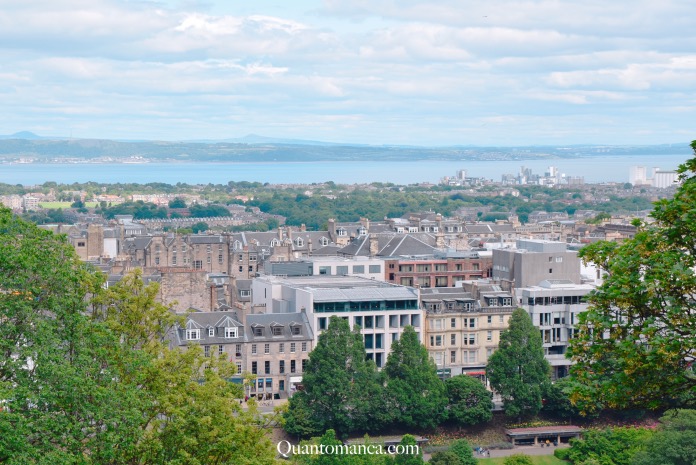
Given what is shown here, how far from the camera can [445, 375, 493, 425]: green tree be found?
6394 centimetres

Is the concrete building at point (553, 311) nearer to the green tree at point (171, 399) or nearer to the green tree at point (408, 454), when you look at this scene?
the green tree at point (408, 454)

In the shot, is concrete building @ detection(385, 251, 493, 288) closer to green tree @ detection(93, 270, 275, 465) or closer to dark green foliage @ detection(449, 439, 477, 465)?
dark green foliage @ detection(449, 439, 477, 465)

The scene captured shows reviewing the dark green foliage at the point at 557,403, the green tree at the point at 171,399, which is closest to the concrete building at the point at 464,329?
the dark green foliage at the point at 557,403

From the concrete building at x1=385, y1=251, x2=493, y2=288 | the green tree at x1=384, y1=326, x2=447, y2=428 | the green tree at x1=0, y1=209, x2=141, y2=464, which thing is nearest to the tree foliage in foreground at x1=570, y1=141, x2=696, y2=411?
the green tree at x1=0, y1=209, x2=141, y2=464

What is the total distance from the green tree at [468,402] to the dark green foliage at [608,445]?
17.6ft

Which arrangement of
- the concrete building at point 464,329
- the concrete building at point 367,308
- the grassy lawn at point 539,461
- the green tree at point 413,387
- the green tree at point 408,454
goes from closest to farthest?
the green tree at point 408,454 < the grassy lawn at point 539,461 < the green tree at point 413,387 < the concrete building at point 367,308 < the concrete building at point 464,329

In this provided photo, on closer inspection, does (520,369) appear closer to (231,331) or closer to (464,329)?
(464,329)

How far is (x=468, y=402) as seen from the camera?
64.9 metres

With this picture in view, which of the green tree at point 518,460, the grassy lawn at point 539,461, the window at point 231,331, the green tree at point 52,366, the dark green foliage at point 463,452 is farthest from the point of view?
the window at point 231,331

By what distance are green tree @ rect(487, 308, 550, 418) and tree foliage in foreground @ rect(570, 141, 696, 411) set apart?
45.0 m

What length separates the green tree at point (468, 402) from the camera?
63.9 meters

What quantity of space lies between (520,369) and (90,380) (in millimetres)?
44442

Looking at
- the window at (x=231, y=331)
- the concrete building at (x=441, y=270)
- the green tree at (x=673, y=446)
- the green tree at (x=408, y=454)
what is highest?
the concrete building at (x=441, y=270)

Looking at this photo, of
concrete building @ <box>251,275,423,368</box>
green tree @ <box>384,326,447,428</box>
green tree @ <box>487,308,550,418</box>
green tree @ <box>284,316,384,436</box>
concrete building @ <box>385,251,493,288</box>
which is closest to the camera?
green tree @ <box>284,316,384,436</box>
